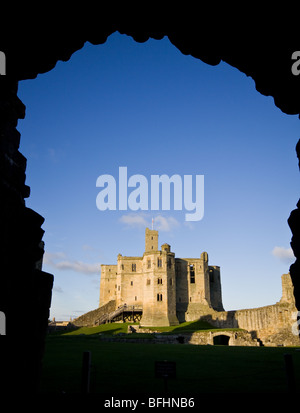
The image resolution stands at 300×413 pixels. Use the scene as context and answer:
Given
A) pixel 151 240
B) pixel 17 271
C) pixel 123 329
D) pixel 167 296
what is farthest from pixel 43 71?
pixel 151 240

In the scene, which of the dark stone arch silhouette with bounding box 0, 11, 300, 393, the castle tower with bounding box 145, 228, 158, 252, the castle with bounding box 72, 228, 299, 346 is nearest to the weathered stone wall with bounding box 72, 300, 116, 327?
the castle with bounding box 72, 228, 299, 346

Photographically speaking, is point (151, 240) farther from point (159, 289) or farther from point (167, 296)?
point (167, 296)

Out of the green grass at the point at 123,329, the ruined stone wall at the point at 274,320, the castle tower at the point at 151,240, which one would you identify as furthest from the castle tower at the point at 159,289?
the ruined stone wall at the point at 274,320

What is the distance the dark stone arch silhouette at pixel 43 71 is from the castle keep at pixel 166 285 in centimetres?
5357

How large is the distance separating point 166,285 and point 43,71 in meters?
56.2

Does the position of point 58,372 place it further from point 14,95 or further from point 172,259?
point 172,259

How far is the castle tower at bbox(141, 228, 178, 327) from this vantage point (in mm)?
55969

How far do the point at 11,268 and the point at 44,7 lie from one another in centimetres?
360

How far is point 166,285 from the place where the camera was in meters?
58.7

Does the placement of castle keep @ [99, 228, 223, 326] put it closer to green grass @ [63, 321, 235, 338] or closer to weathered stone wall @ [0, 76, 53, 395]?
green grass @ [63, 321, 235, 338]

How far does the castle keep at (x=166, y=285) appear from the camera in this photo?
57.3m

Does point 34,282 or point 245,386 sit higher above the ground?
point 34,282

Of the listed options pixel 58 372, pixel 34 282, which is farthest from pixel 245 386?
pixel 34 282

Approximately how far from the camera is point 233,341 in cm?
3756
